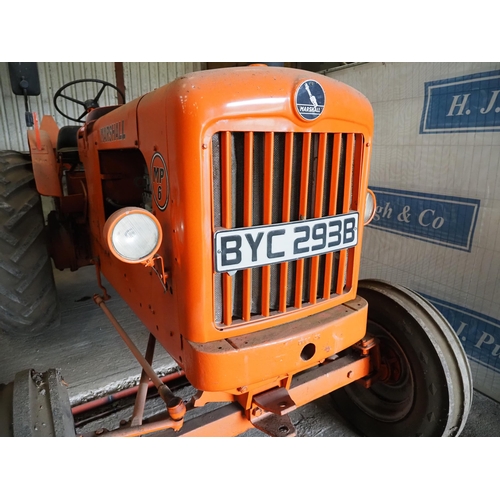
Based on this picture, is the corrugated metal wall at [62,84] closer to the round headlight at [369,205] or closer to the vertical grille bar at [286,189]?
the round headlight at [369,205]

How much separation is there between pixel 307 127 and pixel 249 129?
20cm

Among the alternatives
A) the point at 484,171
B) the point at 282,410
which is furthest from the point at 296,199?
the point at 484,171

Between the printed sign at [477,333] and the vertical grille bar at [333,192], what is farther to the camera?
the printed sign at [477,333]

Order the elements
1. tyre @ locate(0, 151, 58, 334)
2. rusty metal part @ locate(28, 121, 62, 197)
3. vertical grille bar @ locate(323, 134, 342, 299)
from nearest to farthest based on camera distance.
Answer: vertical grille bar @ locate(323, 134, 342, 299) < tyre @ locate(0, 151, 58, 334) < rusty metal part @ locate(28, 121, 62, 197)

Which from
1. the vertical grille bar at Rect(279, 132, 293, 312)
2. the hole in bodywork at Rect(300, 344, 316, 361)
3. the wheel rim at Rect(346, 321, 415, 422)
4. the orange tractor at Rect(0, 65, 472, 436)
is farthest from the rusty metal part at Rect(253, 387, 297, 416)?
the wheel rim at Rect(346, 321, 415, 422)

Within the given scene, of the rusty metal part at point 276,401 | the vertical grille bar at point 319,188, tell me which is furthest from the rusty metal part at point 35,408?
the vertical grille bar at point 319,188

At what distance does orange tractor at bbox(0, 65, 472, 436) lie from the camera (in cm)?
115

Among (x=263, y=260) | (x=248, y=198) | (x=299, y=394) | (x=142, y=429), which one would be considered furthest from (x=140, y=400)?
(x=248, y=198)

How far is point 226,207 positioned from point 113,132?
0.80m

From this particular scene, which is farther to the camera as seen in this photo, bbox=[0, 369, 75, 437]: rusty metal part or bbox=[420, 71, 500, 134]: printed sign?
bbox=[420, 71, 500, 134]: printed sign

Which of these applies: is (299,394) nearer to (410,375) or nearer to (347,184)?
(410,375)

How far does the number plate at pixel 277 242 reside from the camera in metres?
1.21

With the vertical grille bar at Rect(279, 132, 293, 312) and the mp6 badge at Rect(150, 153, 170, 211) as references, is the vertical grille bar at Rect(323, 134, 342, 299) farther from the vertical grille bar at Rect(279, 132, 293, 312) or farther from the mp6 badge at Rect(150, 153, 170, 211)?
the mp6 badge at Rect(150, 153, 170, 211)

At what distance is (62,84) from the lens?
6477 millimetres
